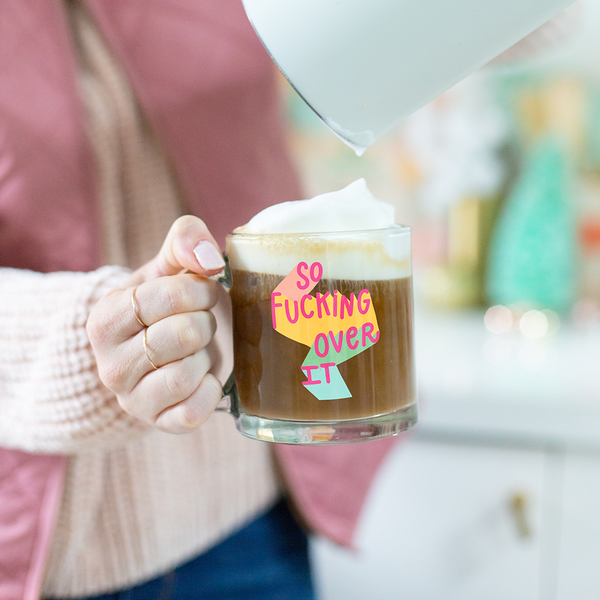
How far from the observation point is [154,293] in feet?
1.57

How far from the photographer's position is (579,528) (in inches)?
39.1

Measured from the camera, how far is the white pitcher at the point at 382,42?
0.40 meters

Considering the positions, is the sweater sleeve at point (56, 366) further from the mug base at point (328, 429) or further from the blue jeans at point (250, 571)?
the blue jeans at point (250, 571)

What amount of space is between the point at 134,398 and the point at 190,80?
0.45 m

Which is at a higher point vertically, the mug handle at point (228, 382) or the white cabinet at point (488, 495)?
the mug handle at point (228, 382)

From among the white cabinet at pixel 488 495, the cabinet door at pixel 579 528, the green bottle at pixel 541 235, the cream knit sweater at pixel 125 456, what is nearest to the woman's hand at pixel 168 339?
the cream knit sweater at pixel 125 456

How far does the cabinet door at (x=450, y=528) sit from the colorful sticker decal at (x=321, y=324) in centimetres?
61

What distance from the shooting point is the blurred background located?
1.00 metres

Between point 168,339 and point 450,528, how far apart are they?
2.58ft

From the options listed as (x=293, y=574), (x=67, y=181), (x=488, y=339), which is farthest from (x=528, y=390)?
(x=67, y=181)

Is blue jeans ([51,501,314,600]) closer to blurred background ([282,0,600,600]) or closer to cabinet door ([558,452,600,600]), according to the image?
blurred background ([282,0,600,600])

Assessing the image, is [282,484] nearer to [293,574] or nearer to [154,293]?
[293,574]

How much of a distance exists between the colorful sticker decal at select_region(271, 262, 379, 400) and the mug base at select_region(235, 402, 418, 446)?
3 centimetres

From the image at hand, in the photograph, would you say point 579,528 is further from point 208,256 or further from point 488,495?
point 208,256
